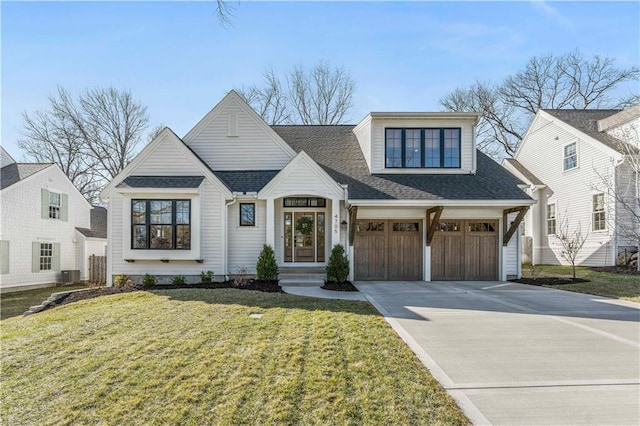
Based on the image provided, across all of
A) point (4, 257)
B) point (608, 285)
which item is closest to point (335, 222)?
point (608, 285)

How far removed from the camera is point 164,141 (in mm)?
12797

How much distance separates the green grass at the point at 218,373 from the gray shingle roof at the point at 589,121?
52.3 ft

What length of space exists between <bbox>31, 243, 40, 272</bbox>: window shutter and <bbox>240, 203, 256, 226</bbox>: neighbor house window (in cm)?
1168

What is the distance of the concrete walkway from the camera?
964 cm

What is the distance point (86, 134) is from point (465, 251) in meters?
28.3

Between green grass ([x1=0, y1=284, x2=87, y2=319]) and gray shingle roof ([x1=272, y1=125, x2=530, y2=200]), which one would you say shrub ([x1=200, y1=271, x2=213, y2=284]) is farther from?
gray shingle roof ([x1=272, y1=125, x2=530, y2=200])

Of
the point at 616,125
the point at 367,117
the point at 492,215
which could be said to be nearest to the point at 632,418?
the point at 492,215

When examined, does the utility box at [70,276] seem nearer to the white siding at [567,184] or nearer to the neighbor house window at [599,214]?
the white siding at [567,184]

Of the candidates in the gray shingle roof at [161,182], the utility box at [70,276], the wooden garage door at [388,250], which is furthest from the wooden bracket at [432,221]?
the utility box at [70,276]

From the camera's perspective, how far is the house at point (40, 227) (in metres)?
16.0

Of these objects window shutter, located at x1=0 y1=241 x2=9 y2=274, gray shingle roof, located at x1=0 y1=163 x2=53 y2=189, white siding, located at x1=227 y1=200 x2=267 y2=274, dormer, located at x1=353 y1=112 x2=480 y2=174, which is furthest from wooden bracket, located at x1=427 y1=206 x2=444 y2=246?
gray shingle roof, located at x1=0 y1=163 x2=53 y2=189

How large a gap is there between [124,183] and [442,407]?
12.0 metres

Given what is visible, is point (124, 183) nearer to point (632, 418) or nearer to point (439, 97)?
point (632, 418)

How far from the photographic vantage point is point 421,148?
14312mm
